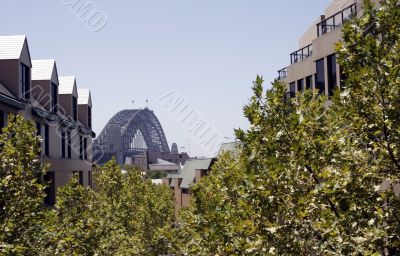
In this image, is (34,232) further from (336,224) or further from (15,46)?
(15,46)

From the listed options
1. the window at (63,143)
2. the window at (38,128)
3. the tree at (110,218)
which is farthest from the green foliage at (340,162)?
the window at (63,143)

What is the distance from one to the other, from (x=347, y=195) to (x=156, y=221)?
26.0 meters

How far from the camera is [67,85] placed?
3988 cm

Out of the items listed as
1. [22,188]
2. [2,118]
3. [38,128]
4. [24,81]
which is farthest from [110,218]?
[22,188]

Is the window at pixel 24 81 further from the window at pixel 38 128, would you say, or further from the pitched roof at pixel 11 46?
the window at pixel 38 128

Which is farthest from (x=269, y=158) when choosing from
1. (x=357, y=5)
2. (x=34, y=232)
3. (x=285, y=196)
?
(x=357, y=5)

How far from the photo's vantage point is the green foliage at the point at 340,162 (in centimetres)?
741

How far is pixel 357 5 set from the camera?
24906mm

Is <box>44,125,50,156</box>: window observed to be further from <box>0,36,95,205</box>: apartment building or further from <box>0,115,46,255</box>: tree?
<box>0,115,46,255</box>: tree

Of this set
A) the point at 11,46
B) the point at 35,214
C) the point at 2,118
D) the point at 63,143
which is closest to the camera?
the point at 35,214

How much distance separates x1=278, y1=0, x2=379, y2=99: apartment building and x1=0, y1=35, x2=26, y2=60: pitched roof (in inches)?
679

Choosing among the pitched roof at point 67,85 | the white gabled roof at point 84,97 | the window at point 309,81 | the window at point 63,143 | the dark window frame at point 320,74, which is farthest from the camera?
the white gabled roof at point 84,97

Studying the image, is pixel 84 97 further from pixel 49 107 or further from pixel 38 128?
pixel 38 128

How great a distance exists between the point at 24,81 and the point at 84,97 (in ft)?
62.0
